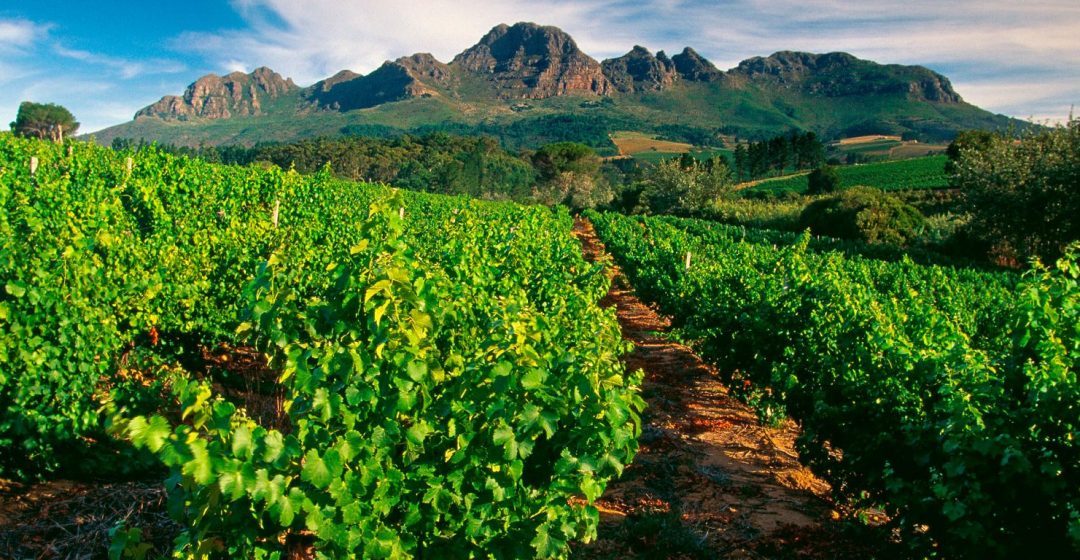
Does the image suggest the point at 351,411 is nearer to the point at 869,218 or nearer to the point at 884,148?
the point at 869,218

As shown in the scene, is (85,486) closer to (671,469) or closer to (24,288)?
(24,288)

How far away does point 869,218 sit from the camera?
31609 mm

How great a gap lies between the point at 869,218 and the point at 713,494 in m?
30.7

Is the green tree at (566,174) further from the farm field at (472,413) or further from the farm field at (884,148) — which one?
the farm field at (472,413)

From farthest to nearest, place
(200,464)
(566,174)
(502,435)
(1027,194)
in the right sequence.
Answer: (566,174)
(1027,194)
(502,435)
(200,464)

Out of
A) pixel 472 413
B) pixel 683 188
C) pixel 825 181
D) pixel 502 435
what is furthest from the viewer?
pixel 825 181

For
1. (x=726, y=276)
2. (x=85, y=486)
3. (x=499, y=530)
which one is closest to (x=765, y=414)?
(x=726, y=276)

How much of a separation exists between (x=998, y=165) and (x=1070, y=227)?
399 cm

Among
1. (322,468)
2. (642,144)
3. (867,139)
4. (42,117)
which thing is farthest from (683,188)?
(867,139)

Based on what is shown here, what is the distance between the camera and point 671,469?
6.05 meters

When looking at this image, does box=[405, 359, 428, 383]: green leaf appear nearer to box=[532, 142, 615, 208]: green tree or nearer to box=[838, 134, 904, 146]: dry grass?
box=[532, 142, 615, 208]: green tree

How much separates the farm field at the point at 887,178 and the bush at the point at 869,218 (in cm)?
1958

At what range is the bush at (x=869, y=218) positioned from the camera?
3133 cm

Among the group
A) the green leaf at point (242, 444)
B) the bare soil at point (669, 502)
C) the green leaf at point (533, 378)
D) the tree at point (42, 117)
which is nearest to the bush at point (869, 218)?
the bare soil at point (669, 502)
